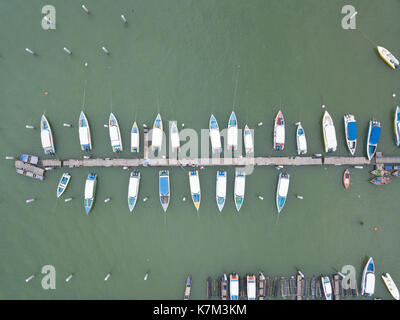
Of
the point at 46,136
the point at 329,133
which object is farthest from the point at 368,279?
the point at 46,136

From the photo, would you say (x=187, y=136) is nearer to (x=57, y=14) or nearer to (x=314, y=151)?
Answer: (x=314, y=151)

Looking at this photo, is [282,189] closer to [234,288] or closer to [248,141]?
[248,141]

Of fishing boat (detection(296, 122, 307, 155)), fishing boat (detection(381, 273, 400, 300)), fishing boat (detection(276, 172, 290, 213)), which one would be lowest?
fishing boat (detection(381, 273, 400, 300))

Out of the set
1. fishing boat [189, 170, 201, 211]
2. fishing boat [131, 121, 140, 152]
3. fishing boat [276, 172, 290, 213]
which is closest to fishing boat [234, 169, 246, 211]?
fishing boat [276, 172, 290, 213]

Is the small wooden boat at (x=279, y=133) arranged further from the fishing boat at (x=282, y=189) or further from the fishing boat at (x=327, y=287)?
the fishing boat at (x=327, y=287)

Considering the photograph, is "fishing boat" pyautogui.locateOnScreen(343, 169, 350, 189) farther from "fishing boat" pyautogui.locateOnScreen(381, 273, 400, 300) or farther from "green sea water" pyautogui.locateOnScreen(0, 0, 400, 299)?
"fishing boat" pyautogui.locateOnScreen(381, 273, 400, 300)

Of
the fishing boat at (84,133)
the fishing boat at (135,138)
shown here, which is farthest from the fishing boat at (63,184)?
the fishing boat at (135,138)

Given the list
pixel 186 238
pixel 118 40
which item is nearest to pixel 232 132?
pixel 186 238
